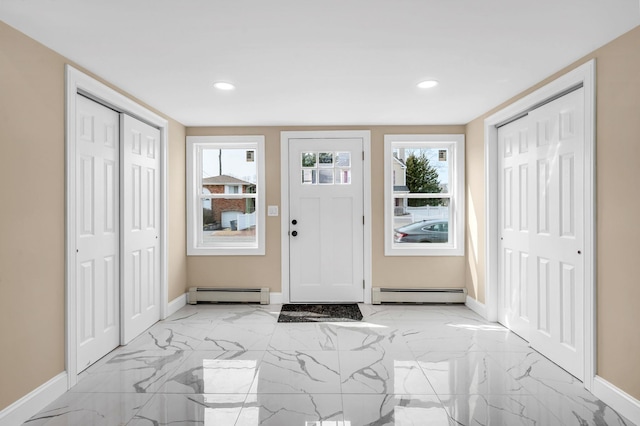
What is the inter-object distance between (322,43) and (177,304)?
352cm

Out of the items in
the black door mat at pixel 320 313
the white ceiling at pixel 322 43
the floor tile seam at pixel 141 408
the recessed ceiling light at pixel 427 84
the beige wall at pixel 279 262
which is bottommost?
the floor tile seam at pixel 141 408

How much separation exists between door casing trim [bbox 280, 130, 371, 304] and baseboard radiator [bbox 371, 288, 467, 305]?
0.50 ft

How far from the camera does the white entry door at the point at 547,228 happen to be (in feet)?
8.81

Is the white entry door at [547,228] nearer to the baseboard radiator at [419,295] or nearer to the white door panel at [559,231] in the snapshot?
the white door panel at [559,231]

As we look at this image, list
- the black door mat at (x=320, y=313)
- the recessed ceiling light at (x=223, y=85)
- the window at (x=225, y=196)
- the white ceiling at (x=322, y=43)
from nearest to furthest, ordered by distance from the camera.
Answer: the white ceiling at (x=322, y=43), the recessed ceiling light at (x=223, y=85), the black door mat at (x=320, y=313), the window at (x=225, y=196)

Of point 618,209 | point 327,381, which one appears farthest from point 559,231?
point 327,381

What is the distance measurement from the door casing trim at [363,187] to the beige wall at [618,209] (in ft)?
8.27

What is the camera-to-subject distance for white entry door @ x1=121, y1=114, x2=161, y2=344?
3391mm

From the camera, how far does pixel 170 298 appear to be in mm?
4305

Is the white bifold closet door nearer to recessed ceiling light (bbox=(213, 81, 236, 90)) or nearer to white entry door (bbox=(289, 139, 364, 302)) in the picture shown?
recessed ceiling light (bbox=(213, 81, 236, 90))

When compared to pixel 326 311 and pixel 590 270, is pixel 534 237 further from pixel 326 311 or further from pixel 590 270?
pixel 326 311

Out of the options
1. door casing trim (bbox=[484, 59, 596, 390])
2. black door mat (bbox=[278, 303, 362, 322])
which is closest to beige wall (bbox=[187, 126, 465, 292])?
black door mat (bbox=[278, 303, 362, 322])

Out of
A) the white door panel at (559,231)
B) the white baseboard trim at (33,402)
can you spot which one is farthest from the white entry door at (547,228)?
the white baseboard trim at (33,402)

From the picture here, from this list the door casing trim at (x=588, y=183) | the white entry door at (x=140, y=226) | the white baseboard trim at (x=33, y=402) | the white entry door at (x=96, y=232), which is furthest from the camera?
the white entry door at (x=140, y=226)
